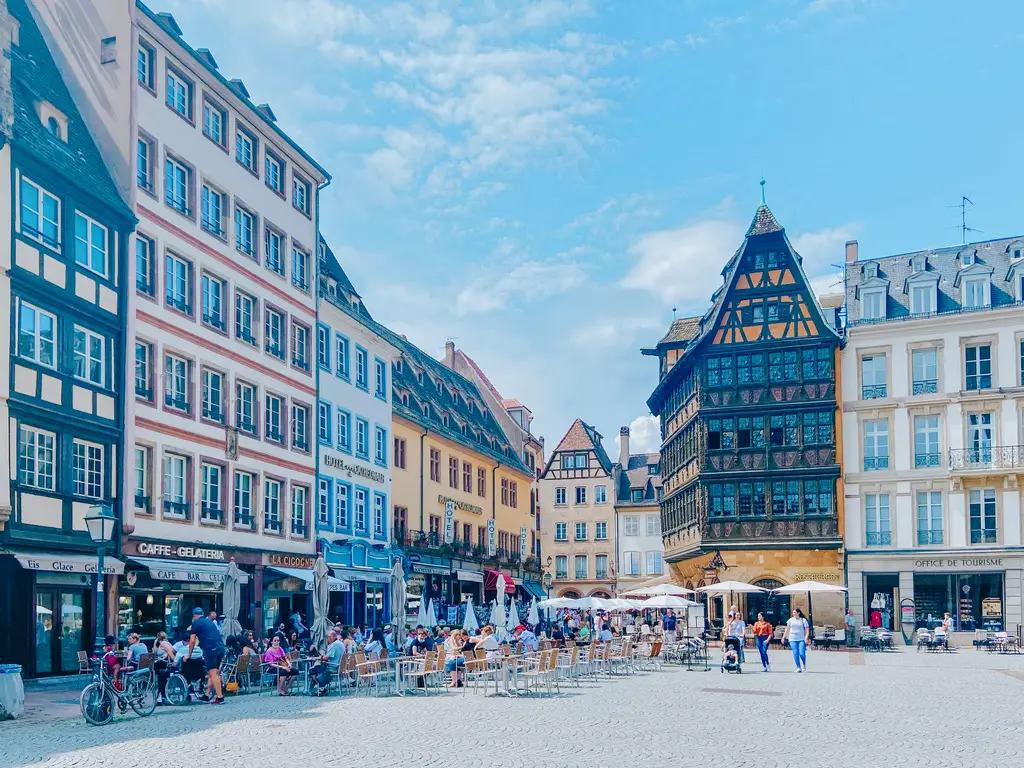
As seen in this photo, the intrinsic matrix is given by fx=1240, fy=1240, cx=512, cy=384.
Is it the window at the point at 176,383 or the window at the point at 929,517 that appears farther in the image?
the window at the point at 929,517

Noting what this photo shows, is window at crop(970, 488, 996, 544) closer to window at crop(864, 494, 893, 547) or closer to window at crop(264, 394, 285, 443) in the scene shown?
window at crop(864, 494, 893, 547)

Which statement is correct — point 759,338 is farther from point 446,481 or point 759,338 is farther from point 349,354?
point 349,354

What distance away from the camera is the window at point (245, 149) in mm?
35562

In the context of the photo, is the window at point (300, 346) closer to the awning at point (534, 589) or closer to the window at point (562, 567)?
the awning at point (534, 589)

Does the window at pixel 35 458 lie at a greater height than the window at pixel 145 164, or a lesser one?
lesser

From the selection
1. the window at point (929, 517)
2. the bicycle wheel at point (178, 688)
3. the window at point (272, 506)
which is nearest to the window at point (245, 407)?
the window at point (272, 506)

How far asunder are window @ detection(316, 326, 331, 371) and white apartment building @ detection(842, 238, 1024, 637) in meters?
21.6

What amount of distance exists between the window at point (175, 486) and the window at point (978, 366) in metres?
31.4

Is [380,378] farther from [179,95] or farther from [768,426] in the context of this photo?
[768,426]

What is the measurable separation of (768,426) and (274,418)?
72.9 feet

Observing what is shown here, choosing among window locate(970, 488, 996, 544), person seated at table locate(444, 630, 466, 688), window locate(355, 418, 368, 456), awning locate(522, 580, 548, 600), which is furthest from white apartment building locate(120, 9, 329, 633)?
window locate(970, 488, 996, 544)

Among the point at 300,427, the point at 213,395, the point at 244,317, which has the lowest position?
the point at 300,427

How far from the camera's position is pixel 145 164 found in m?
30.6

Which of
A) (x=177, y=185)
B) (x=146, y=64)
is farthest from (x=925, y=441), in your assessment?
(x=146, y=64)
